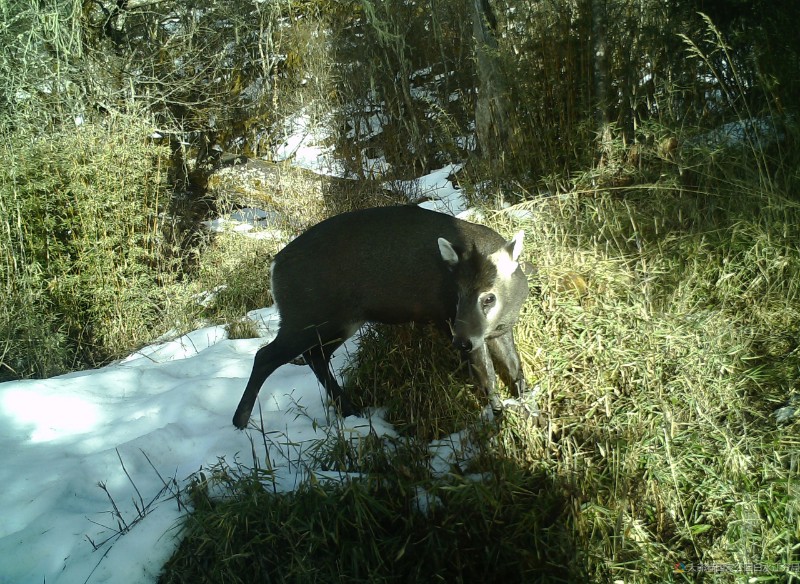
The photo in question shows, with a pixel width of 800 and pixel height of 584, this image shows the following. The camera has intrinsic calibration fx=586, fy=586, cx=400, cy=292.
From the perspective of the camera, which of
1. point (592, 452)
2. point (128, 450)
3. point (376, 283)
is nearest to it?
point (592, 452)

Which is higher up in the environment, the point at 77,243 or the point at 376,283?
the point at 77,243

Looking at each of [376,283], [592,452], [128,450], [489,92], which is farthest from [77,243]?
[592,452]

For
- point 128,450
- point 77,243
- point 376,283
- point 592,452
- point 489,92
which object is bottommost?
point 592,452

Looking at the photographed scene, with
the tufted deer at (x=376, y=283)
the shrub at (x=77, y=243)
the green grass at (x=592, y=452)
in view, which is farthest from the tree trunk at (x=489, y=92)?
the shrub at (x=77, y=243)

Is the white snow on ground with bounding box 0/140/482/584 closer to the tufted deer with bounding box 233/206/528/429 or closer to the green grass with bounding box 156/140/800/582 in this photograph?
the green grass with bounding box 156/140/800/582

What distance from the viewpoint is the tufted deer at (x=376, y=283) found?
3455 millimetres

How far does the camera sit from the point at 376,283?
3.58 m

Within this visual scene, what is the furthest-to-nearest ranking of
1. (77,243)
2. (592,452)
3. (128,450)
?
(77,243)
(128,450)
(592,452)

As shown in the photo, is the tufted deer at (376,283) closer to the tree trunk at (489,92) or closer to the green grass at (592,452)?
the green grass at (592,452)

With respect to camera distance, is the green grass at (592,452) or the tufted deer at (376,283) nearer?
the green grass at (592,452)

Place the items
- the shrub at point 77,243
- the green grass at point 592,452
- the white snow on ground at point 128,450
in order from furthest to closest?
the shrub at point 77,243, the white snow on ground at point 128,450, the green grass at point 592,452

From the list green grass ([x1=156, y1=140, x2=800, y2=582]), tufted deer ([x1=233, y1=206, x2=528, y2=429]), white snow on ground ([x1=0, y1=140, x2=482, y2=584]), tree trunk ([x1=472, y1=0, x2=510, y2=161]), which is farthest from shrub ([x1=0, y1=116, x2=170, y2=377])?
tree trunk ([x1=472, y1=0, x2=510, y2=161])

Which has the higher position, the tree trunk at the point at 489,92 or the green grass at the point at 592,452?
the tree trunk at the point at 489,92

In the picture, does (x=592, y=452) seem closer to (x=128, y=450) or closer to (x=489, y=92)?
(x=128, y=450)
